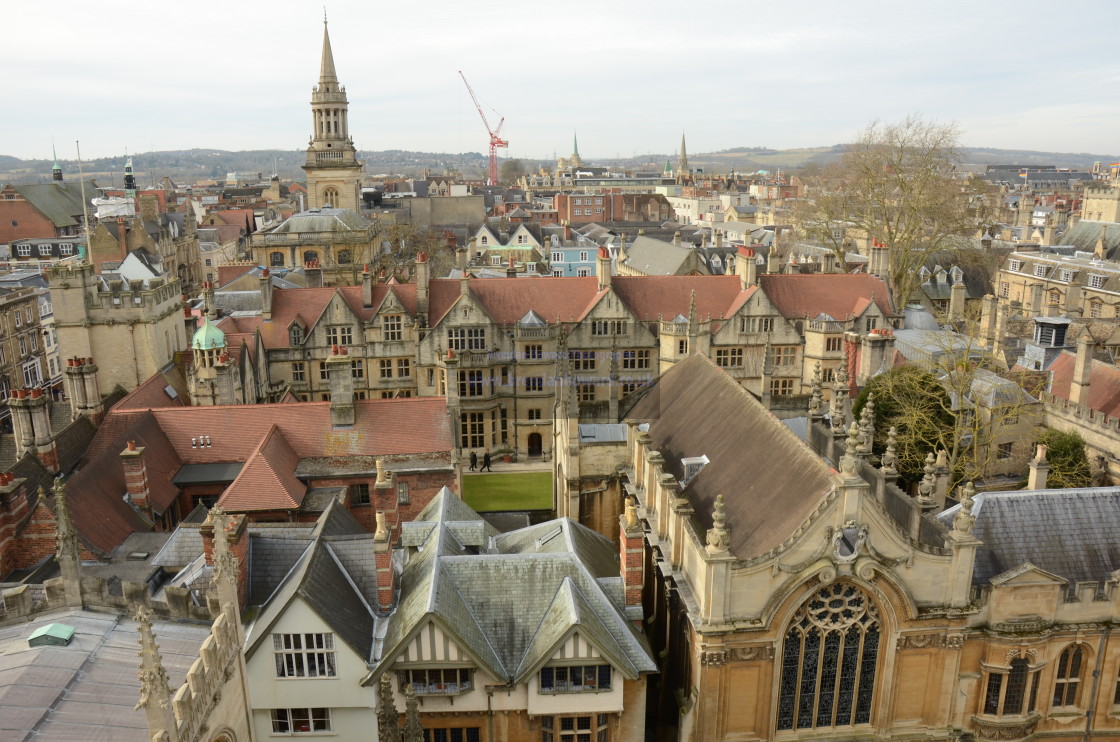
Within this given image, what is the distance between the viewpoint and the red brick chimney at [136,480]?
29203 millimetres

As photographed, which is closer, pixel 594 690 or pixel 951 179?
pixel 594 690

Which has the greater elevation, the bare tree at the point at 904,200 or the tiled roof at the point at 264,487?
the bare tree at the point at 904,200

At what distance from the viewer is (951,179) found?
223 ft

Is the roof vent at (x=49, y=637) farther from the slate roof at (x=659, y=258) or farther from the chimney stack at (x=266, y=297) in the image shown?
the slate roof at (x=659, y=258)

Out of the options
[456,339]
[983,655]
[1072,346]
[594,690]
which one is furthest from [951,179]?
[594,690]

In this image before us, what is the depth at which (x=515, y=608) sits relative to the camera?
20.7 m

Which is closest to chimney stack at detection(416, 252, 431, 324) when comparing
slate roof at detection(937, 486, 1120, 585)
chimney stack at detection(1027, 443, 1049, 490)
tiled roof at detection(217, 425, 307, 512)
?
tiled roof at detection(217, 425, 307, 512)

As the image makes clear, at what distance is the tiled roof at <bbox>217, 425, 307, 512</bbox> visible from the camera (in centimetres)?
2878

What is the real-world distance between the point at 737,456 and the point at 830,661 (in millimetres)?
6447

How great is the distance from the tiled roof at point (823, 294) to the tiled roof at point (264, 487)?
101 ft

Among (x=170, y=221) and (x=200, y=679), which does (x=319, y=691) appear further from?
(x=170, y=221)

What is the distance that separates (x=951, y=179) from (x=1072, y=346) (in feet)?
95.0

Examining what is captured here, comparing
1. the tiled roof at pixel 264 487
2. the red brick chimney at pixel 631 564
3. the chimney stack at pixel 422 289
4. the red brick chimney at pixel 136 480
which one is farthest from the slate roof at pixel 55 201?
the red brick chimney at pixel 631 564

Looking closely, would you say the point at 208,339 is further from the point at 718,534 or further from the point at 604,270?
the point at 718,534
